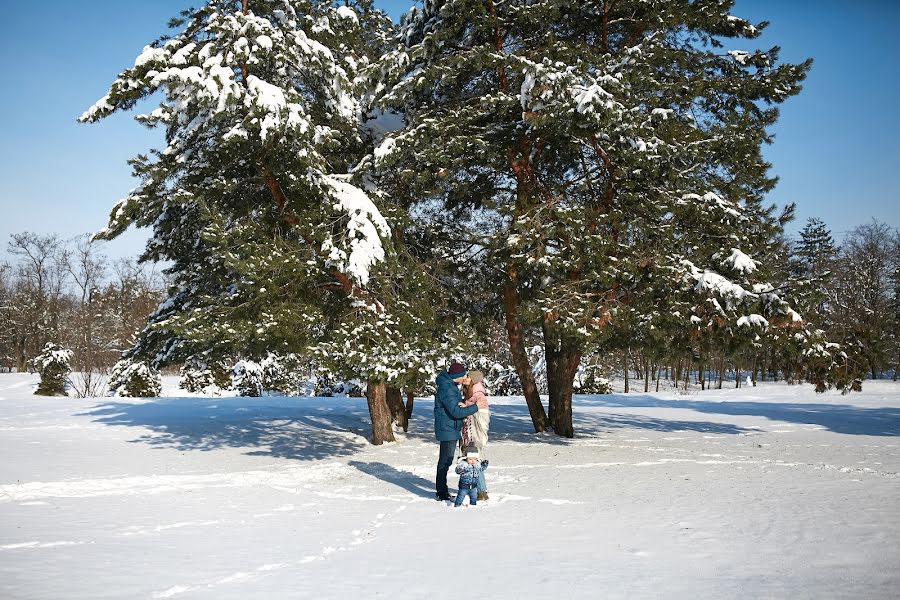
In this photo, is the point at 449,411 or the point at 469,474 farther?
the point at 449,411

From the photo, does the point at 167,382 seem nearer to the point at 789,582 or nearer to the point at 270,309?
the point at 270,309

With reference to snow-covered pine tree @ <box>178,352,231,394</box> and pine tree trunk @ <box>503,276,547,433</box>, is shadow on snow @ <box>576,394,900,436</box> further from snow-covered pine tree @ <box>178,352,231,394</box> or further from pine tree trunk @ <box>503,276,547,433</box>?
snow-covered pine tree @ <box>178,352,231,394</box>

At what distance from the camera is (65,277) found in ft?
145

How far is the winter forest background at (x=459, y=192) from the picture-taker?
10.8m

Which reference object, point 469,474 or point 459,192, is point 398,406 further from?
point 469,474

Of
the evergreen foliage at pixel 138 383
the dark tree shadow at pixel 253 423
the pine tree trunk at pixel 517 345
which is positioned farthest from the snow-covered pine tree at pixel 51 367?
the pine tree trunk at pixel 517 345

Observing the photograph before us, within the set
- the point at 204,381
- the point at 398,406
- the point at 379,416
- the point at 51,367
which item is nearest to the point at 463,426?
the point at 379,416

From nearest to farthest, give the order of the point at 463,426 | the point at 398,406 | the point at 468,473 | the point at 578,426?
the point at 468,473 → the point at 463,426 → the point at 398,406 → the point at 578,426

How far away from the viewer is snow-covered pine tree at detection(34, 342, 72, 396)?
24938 millimetres

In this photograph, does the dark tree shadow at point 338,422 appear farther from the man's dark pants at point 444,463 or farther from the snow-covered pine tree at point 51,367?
the snow-covered pine tree at point 51,367

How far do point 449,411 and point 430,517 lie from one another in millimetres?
1343

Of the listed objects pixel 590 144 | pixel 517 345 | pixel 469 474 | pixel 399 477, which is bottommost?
pixel 399 477

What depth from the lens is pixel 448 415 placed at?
780 cm

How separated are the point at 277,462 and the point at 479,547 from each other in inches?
265
